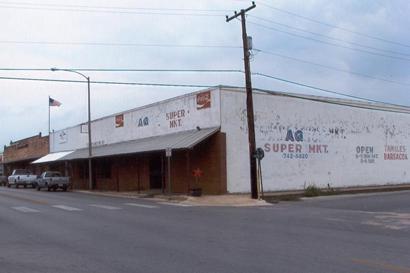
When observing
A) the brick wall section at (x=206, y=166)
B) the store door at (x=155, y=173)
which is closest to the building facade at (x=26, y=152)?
the store door at (x=155, y=173)

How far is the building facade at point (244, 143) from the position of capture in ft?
107

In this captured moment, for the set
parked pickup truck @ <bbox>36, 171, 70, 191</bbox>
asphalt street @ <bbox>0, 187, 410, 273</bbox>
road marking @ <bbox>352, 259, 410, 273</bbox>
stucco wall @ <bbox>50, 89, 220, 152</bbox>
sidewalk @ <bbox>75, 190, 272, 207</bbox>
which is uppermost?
stucco wall @ <bbox>50, 89, 220, 152</bbox>

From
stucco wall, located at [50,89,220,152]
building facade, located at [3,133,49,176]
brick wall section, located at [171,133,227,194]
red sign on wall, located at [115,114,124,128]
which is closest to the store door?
stucco wall, located at [50,89,220,152]

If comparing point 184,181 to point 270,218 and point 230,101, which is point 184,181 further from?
point 270,218

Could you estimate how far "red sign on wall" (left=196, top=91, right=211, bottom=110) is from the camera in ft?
110

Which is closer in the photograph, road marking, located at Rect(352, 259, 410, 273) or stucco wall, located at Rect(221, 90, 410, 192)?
road marking, located at Rect(352, 259, 410, 273)

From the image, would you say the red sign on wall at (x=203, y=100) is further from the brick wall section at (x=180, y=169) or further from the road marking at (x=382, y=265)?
the road marking at (x=382, y=265)

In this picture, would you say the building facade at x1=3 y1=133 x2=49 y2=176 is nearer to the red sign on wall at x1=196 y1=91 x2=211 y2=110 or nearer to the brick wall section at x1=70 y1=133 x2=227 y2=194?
the brick wall section at x1=70 y1=133 x2=227 y2=194

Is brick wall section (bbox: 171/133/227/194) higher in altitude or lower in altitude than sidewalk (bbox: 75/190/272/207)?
higher

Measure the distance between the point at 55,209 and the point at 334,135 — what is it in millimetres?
22532

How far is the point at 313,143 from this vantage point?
122 feet

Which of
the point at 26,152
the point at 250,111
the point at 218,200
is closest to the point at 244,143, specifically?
the point at 250,111

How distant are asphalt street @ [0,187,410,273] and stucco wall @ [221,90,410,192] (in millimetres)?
13507

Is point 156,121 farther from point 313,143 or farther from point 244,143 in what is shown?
point 313,143
